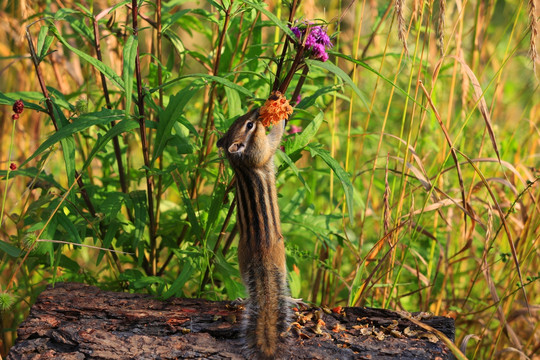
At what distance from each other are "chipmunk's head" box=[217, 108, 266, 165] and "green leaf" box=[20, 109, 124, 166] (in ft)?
2.02

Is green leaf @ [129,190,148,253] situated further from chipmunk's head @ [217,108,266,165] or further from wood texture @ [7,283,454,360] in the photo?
chipmunk's head @ [217,108,266,165]

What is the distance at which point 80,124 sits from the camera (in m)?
2.67

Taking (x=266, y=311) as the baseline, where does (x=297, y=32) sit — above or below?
above

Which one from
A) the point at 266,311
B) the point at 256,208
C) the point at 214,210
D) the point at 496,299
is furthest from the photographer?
the point at 496,299

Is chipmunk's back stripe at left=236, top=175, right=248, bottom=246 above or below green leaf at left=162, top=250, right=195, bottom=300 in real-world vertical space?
above

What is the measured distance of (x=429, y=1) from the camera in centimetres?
321

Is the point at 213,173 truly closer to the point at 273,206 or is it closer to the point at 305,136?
the point at 273,206

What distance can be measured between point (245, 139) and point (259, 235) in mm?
552

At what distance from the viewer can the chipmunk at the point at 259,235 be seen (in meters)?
2.69

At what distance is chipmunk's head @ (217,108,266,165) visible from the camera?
299cm

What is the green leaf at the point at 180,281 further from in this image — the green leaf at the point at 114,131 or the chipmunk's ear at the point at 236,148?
the green leaf at the point at 114,131

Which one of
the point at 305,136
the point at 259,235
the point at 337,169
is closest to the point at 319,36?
the point at 305,136

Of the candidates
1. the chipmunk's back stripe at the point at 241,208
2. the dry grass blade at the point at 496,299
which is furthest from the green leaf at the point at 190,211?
the dry grass blade at the point at 496,299

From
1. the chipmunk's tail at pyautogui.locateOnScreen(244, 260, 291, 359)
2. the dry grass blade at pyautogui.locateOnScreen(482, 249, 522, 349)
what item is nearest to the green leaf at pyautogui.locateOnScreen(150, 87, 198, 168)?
the chipmunk's tail at pyautogui.locateOnScreen(244, 260, 291, 359)
